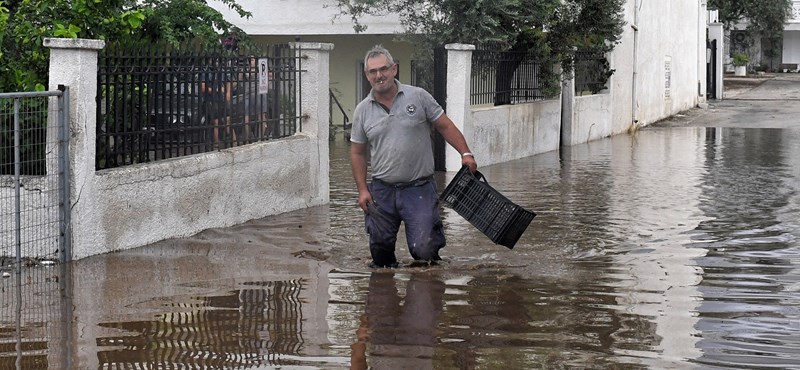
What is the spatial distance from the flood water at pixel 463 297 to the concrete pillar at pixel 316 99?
0.58 metres

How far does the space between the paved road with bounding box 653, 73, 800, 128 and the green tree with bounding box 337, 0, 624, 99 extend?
28.8 ft

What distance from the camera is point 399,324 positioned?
25.9 ft

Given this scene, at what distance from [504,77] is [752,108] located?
66.0 ft

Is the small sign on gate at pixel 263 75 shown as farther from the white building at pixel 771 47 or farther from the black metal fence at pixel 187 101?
the white building at pixel 771 47

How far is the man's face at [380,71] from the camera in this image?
9.18 meters

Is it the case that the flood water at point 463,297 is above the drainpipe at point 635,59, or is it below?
below

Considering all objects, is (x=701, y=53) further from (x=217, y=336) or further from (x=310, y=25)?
(x=217, y=336)

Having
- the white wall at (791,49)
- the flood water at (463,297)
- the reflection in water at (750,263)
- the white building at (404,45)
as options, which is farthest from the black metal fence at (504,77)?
the white wall at (791,49)

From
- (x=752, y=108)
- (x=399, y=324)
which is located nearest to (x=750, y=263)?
(x=399, y=324)

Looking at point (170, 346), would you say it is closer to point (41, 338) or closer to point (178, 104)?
point (41, 338)

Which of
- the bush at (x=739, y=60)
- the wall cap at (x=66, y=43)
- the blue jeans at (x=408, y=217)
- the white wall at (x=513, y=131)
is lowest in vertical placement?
the blue jeans at (x=408, y=217)

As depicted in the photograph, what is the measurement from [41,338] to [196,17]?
8566mm

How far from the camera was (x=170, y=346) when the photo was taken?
23.9 ft

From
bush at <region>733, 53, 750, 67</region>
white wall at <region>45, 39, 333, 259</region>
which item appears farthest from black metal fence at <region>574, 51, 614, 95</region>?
bush at <region>733, 53, 750, 67</region>
